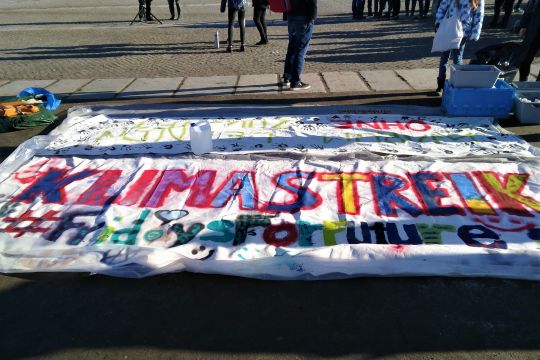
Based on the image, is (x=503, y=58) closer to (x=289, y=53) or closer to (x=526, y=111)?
(x=526, y=111)

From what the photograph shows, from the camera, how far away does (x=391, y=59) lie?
318 inches

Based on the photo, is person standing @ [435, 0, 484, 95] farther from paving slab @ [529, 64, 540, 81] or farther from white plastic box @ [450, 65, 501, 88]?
paving slab @ [529, 64, 540, 81]

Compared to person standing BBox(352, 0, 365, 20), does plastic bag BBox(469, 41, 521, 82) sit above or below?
below

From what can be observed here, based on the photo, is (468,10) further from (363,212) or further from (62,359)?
(62,359)

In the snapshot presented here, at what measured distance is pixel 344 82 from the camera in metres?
6.68

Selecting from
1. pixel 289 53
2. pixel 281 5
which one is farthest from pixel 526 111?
pixel 281 5

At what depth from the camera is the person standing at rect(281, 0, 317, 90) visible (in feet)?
18.1

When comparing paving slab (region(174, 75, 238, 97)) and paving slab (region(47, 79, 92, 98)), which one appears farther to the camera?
paving slab (region(47, 79, 92, 98))

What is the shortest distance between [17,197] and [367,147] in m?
3.37

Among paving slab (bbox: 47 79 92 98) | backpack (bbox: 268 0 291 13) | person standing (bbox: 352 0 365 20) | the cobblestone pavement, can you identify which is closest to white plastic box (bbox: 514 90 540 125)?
the cobblestone pavement

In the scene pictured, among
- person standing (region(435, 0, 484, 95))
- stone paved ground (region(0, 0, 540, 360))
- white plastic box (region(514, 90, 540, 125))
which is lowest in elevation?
stone paved ground (region(0, 0, 540, 360))

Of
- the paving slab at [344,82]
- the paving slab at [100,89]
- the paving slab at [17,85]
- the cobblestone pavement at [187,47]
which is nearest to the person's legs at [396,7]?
the cobblestone pavement at [187,47]

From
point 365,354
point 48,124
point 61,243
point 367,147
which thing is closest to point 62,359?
point 61,243

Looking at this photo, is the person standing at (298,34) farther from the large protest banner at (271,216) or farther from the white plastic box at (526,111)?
the white plastic box at (526,111)
